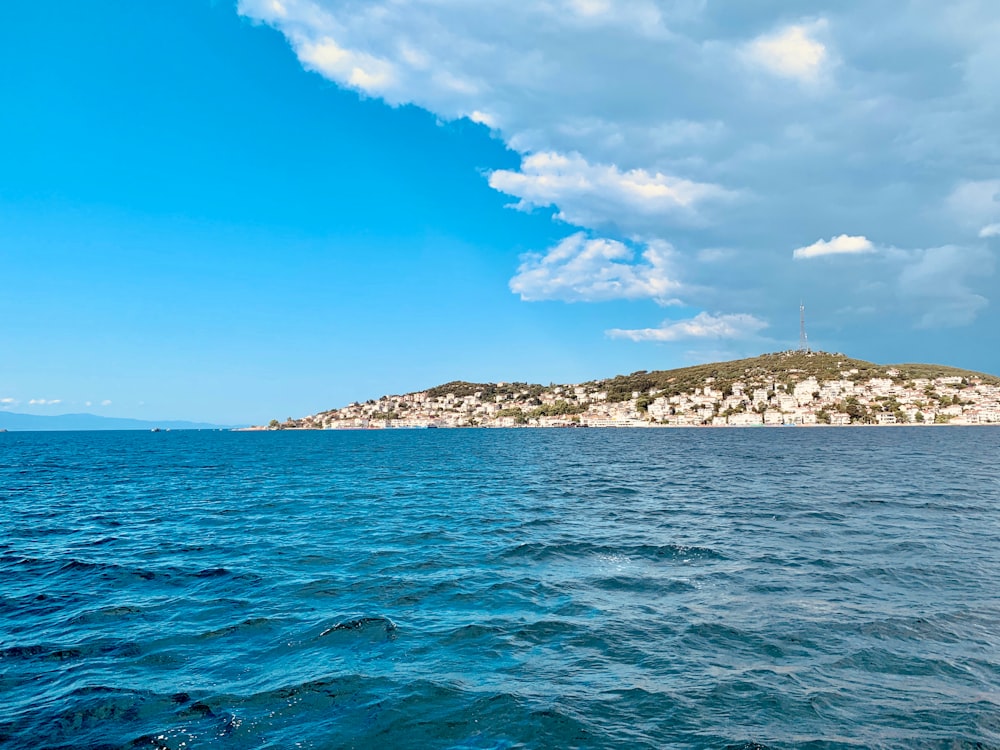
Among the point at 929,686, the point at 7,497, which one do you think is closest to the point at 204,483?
the point at 7,497

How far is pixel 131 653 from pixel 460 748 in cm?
912

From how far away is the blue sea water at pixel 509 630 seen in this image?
381 inches

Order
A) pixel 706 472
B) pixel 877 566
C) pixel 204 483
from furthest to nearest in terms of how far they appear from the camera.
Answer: pixel 706 472
pixel 204 483
pixel 877 566

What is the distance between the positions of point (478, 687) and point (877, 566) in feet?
52.8

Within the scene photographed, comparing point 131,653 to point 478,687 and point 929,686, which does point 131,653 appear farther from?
point 929,686

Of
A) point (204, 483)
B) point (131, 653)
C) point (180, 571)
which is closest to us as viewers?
point (131, 653)

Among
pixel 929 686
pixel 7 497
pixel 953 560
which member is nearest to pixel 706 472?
pixel 953 560

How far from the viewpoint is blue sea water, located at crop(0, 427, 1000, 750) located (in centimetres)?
967

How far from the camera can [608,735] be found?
30.3 ft

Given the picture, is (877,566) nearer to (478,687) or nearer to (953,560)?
(953,560)

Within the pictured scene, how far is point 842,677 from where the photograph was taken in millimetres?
11148

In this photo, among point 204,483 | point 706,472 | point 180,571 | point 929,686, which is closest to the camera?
point 929,686

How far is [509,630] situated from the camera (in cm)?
1408

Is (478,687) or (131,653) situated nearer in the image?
(478,687)
